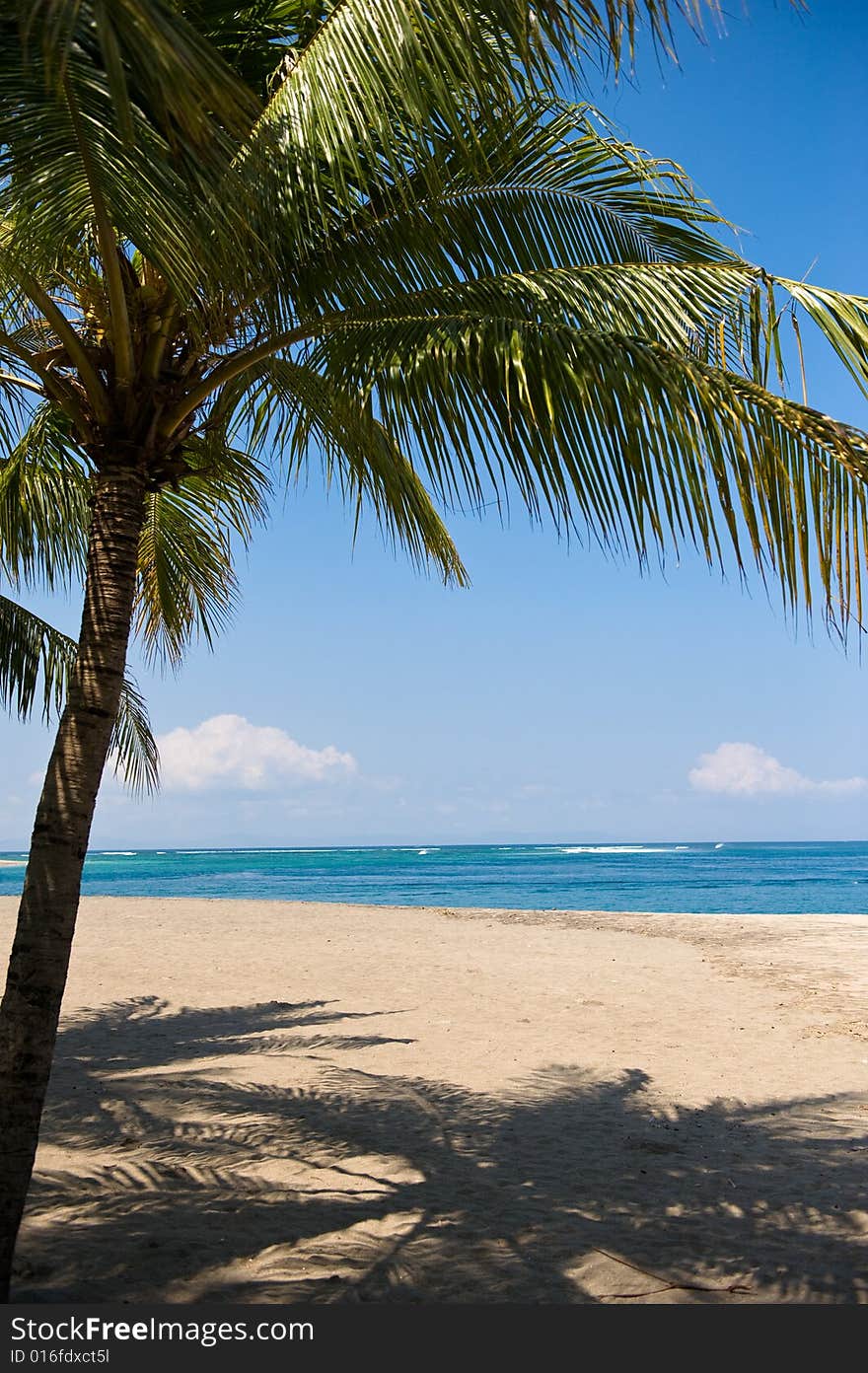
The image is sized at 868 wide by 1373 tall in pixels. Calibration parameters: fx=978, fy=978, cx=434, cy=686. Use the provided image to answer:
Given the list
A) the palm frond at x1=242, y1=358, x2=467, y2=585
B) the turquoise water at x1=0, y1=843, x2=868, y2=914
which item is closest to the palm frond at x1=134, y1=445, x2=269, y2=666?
the palm frond at x1=242, y1=358, x2=467, y2=585

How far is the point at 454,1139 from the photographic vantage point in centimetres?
518

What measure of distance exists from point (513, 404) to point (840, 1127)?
441 centimetres

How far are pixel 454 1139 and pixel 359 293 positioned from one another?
4181 millimetres

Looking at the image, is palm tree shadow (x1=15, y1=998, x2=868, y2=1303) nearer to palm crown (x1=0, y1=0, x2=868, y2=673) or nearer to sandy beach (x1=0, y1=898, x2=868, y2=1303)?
sandy beach (x1=0, y1=898, x2=868, y2=1303)

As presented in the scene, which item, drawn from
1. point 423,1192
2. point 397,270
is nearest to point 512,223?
point 397,270

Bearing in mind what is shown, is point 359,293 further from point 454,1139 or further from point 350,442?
point 454,1139

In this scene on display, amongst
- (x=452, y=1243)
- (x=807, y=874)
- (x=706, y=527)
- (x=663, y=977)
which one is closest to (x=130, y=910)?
(x=663, y=977)

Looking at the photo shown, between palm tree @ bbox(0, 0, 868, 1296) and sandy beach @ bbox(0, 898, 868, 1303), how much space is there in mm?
1015

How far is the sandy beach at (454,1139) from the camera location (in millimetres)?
3521

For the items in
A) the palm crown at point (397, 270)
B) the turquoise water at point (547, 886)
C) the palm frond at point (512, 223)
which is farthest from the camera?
the turquoise water at point (547, 886)

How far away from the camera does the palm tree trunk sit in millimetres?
3256

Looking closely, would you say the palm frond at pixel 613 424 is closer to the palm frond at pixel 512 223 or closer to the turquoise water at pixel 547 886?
the palm frond at pixel 512 223

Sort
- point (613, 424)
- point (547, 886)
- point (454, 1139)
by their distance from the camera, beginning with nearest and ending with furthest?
point (613, 424) < point (454, 1139) < point (547, 886)

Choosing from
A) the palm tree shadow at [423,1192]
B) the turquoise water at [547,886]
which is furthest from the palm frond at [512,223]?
the turquoise water at [547,886]
